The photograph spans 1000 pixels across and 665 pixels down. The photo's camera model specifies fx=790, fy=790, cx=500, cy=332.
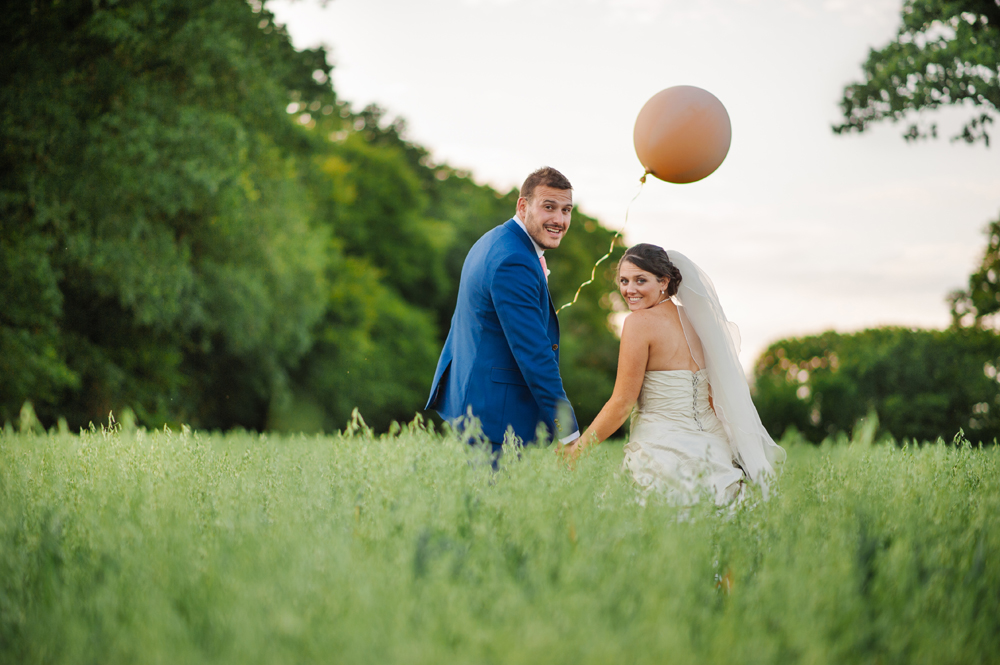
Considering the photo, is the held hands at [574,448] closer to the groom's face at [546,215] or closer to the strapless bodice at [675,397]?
the strapless bodice at [675,397]

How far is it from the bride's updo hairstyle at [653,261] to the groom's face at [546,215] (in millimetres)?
488

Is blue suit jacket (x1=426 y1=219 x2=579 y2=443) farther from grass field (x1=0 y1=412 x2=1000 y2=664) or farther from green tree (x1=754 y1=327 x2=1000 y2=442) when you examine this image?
green tree (x1=754 y1=327 x2=1000 y2=442)

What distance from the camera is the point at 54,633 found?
282cm

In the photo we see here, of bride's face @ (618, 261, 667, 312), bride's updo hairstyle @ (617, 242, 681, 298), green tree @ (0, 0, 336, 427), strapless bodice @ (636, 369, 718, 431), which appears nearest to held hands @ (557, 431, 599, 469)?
strapless bodice @ (636, 369, 718, 431)

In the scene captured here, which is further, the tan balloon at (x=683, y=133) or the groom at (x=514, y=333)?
the tan balloon at (x=683, y=133)

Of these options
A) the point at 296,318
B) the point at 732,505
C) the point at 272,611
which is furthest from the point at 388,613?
the point at 296,318

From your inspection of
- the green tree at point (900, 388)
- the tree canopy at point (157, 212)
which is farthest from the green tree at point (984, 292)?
the tree canopy at point (157, 212)

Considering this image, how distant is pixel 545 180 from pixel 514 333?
1148 millimetres

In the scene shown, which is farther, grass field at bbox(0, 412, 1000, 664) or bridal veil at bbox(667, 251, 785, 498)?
bridal veil at bbox(667, 251, 785, 498)

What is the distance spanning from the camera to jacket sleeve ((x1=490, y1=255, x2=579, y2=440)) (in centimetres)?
470

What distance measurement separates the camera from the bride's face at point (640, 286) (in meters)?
5.00

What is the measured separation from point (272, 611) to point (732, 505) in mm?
2885

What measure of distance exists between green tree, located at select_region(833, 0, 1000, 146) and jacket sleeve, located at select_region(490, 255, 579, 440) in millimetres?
7684

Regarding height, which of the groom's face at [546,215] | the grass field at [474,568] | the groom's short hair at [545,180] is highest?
the groom's short hair at [545,180]
